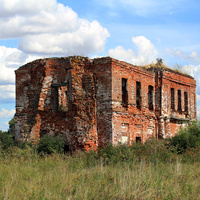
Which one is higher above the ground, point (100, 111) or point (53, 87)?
point (53, 87)

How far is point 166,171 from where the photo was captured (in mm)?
Answer: 9992

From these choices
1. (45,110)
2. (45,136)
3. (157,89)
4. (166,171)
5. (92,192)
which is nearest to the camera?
(92,192)

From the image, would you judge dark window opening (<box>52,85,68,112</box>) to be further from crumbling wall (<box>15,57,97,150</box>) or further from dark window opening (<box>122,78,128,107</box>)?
dark window opening (<box>122,78,128,107</box>)

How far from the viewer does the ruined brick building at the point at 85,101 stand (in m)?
17.3

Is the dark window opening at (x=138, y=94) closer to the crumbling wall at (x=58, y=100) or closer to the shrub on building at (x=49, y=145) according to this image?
the crumbling wall at (x=58, y=100)

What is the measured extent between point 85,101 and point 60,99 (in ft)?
8.51

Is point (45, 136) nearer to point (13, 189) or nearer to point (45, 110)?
point (45, 110)

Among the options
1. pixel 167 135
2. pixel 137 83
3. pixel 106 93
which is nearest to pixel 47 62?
pixel 106 93

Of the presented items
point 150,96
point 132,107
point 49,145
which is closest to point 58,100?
point 49,145

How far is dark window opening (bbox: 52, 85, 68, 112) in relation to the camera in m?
18.6

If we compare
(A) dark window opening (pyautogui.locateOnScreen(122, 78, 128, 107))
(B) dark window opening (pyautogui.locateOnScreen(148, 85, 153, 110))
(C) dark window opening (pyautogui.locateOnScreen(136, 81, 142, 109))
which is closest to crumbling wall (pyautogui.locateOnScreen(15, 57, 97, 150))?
(A) dark window opening (pyautogui.locateOnScreen(122, 78, 128, 107))

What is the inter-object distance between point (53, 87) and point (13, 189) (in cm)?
1171

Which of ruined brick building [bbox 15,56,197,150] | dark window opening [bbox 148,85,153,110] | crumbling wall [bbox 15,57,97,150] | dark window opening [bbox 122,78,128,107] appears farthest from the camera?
dark window opening [bbox 148,85,153,110]

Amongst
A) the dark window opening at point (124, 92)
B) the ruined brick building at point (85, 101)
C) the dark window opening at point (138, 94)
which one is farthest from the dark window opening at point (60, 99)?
the dark window opening at point (138, 94)
